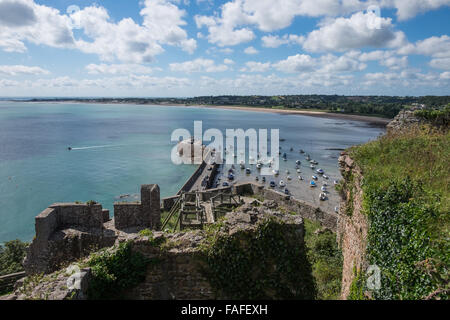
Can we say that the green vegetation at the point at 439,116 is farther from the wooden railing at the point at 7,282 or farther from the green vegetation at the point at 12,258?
the green vegetation at the point at 12,258

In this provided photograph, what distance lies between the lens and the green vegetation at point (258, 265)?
289 inches

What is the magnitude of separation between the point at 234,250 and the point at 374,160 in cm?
601

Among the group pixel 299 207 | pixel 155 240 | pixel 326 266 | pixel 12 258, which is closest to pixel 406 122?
pixel 326 266

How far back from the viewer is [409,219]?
5.79m

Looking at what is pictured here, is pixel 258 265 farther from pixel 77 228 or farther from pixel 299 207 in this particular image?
pixel 299 207

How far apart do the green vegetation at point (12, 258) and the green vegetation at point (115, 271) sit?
13.3 metres

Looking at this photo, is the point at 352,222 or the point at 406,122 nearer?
the point at 352,222

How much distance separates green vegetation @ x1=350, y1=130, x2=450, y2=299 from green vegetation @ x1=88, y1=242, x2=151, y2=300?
5.75 metres

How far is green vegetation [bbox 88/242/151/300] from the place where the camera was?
274 inches

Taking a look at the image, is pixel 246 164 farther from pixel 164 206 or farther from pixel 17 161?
pixel 17 161

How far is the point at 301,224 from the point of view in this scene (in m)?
7.68

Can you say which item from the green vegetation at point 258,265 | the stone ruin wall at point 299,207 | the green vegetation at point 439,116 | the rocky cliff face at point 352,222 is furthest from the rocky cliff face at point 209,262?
the stone ruin wall at point 299,207

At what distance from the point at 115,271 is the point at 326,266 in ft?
30.0

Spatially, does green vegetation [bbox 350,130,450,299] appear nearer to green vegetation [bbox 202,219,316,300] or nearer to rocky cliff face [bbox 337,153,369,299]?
rocky cliff face [bbox 337,153,369,299]
